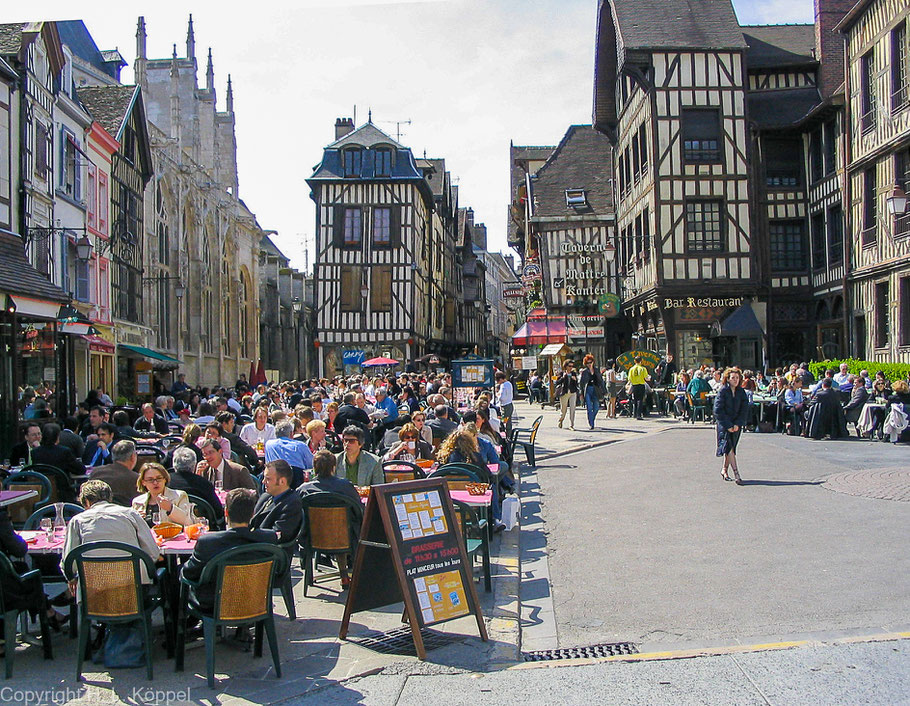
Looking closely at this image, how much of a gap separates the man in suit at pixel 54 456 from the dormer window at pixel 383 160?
34484 mm

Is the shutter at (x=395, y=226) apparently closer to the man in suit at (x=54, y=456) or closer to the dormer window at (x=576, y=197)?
the dormer window at (x=576, y=197)

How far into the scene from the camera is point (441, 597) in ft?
17.7

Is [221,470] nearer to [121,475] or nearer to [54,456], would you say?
[121,475]

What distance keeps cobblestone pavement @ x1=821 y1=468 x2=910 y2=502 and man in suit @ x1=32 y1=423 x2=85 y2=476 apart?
8.31m

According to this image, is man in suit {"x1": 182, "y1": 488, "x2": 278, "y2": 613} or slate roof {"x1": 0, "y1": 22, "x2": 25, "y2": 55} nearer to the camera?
man in suit {"x1": 182, "y1": 488, "x2": 278, "y2": 613}

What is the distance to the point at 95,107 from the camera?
26.9 metres

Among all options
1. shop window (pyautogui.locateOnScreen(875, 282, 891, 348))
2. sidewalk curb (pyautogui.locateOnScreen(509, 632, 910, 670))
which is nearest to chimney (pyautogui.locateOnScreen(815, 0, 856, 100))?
shop window (pyautogui.locateOnScreen(875, 282, 891, 348))

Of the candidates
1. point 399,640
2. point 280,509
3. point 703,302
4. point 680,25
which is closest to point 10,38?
point 280,509

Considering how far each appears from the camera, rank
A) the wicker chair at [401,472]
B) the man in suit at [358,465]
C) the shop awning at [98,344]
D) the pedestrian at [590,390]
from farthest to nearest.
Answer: the shop awning at [98,344]
the pedestrian at [590,390]
the wicker chair at [401,472]
the man in suit at [358,465]

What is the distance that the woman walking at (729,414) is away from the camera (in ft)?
36.8

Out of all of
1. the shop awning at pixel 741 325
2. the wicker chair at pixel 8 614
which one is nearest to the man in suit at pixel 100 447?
the wicker chair at pixel 8 614

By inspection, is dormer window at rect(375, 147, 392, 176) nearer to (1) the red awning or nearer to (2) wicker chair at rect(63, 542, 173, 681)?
(1) the red awning

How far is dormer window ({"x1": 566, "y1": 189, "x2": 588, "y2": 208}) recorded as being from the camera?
3625 centimetres

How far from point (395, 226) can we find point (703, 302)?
63.2 ft
